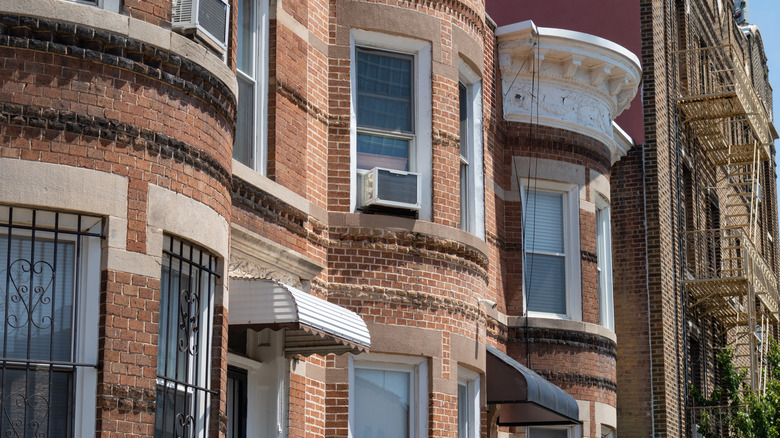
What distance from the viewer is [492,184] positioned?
17.6 m

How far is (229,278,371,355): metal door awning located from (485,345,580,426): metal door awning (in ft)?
11.9

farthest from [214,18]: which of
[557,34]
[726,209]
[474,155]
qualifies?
[726,209]

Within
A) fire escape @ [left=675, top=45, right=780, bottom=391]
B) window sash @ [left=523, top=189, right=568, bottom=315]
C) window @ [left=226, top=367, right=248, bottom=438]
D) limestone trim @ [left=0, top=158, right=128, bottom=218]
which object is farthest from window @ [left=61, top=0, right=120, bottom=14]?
fire escape @ [left=675, top=45, right=780, bottom=391]

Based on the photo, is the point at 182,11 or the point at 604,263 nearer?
the point at 182,11

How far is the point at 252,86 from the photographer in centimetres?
1264

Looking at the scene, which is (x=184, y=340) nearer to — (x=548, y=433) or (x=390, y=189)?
(x=390, y=189)

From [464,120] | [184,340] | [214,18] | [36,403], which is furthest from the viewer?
[464,120]

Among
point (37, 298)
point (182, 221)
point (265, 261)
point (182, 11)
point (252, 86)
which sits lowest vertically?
point (37, 298)

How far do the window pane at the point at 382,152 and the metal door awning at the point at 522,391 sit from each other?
2806 millimetres

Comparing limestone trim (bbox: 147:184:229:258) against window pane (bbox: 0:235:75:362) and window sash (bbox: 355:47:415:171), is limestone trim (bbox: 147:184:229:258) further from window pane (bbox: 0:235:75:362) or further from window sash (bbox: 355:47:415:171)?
window sash (bbox: 355:47:415:171)

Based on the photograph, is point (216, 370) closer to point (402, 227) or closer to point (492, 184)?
point (402, 227)

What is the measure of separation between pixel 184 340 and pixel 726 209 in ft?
69.8

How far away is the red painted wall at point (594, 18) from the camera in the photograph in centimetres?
2211

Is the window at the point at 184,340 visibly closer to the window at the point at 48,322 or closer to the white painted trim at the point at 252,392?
the window at the point at 48,322
